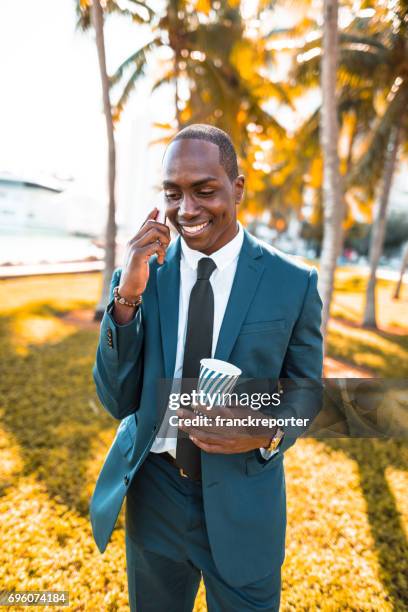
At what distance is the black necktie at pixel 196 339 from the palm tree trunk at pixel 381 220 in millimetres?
10878

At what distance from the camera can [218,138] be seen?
159 centimetres

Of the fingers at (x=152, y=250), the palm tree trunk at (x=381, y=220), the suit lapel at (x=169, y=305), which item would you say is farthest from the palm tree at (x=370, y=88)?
the fingers at (x=152, y=250)

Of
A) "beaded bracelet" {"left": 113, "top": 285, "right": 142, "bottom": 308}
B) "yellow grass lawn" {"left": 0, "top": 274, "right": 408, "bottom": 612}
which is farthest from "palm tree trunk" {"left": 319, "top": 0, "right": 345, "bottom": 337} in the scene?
"beaded bracelet" {"left": 113, "top": 285, "right": 142, "bottom": 308}

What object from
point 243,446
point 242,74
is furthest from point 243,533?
point 242,74

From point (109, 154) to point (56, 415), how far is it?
249 inches

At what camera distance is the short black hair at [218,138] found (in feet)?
5.08

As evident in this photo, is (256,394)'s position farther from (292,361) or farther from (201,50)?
(201,50)

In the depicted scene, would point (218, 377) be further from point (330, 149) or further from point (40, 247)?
point (40, 247)

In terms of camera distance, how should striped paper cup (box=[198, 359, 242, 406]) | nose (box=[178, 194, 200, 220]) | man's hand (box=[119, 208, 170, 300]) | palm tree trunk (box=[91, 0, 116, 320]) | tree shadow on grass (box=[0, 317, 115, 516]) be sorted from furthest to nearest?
1. palm tree trunk (box=[91, 0, 116, 320])
2. tree shadow on grass (box=[0, 317, 115, 516])
3. nose (box=[178, 194, 200, 220])
4. man's hand (box=[119, 208, 170, 300])
5. striped paper cup (box=[198, 359, 242, 406])

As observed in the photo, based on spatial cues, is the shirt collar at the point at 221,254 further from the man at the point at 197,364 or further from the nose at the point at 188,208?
the nose at the point at 188,208

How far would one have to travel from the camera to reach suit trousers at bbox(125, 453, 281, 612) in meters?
1.59

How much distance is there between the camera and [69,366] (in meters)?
7.11

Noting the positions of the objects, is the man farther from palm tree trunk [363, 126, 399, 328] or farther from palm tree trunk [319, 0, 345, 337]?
palm tree trunk [363, 126, 399, 328]

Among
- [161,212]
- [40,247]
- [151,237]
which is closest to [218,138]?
[161,212]
